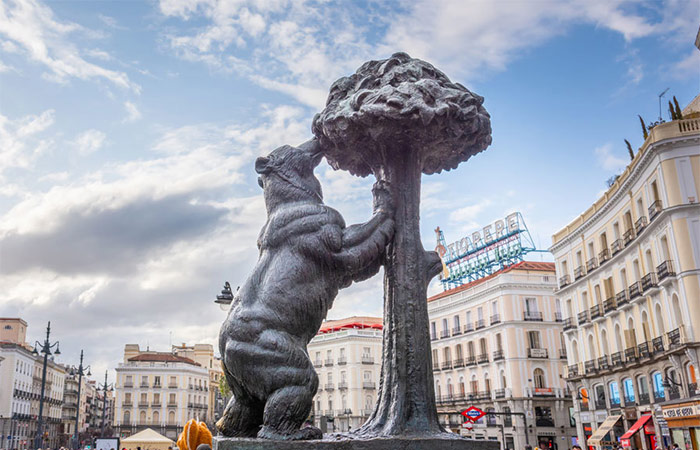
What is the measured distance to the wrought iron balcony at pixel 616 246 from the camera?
27.3 m

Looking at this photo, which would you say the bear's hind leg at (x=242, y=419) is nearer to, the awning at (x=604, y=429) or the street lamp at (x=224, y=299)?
the street lamp at (x=224, y=299)

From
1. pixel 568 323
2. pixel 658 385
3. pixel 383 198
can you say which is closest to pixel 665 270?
pixel 658 385

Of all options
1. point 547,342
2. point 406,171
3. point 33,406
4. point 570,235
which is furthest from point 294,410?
point 33,406

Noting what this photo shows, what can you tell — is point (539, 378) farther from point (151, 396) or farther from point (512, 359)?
point (151, 396)

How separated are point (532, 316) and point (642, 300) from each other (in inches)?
572

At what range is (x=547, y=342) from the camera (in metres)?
39.4

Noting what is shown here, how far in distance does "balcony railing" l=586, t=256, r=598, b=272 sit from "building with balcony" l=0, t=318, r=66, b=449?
41947 mm

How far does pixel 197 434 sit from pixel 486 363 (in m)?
37.8

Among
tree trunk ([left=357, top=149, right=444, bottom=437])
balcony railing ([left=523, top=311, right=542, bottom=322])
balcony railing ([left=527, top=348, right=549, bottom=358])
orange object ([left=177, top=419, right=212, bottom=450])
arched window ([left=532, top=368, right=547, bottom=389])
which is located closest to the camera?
tree trunk ([left=357, top=149, right=444, bottom=437])

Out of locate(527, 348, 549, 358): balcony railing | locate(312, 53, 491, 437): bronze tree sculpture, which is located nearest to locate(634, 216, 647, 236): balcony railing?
locate(527, 348, 549, 358): balcony railing

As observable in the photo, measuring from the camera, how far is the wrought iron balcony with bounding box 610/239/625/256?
27.3 meters

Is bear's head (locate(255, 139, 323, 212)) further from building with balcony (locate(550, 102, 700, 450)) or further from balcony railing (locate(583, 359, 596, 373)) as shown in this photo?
balcony railing (locate(583, 359, 596, 373))

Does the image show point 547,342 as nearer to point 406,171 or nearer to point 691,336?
point 691,336

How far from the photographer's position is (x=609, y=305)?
1120 inches
